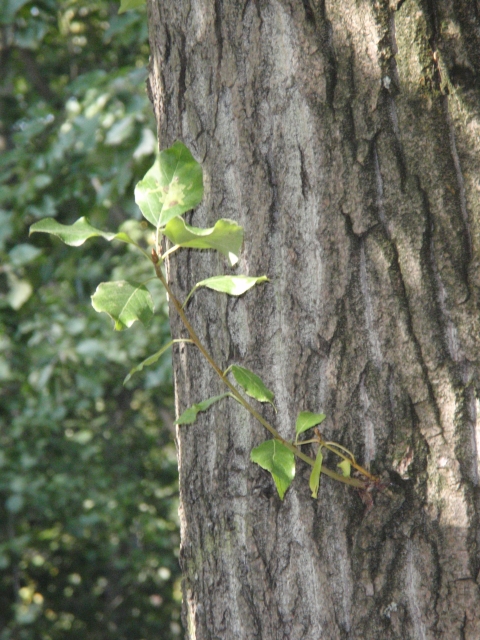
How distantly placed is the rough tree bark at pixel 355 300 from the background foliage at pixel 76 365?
5.20 ft

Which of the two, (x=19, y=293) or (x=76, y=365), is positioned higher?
(x=19, y=293)

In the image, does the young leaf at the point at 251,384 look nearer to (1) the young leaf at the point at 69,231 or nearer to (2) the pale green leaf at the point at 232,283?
(2) the pale green leaf at the point at 232,283

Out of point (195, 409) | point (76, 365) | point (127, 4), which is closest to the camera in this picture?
point (195, 409)

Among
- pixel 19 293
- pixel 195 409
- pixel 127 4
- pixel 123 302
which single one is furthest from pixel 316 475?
pixel 19 293

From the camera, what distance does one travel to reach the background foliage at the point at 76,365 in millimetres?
2553

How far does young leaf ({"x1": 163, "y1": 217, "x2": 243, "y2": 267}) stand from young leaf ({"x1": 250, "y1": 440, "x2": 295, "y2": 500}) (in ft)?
0.75

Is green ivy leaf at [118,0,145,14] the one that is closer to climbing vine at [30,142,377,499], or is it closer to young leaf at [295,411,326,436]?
climbing vine at [30,142,377,499]

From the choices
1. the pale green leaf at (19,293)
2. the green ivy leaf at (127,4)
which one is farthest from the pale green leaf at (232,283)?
the pale green leaf at (19,293)

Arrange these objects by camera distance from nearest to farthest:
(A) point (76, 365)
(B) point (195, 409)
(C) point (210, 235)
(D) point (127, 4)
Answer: (C) point (210, 235), (B) point (195, 409), (D) point (127, 4), (A) point (76, 365)

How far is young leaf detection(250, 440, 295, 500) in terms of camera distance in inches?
27.1

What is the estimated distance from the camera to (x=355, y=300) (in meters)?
0.73

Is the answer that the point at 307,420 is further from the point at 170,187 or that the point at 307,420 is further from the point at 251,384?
the point at 170,187

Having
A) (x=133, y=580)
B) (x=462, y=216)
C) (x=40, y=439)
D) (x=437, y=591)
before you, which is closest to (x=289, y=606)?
(x=437, y=591)

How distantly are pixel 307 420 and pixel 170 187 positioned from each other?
0.31m
